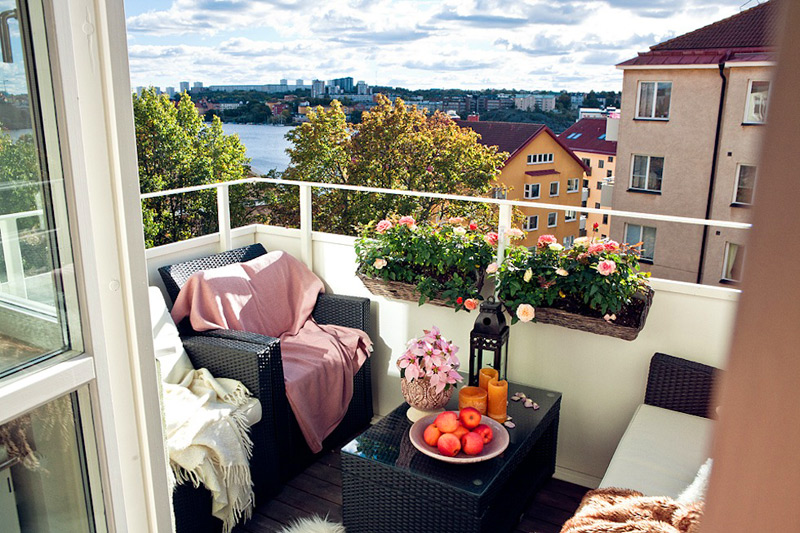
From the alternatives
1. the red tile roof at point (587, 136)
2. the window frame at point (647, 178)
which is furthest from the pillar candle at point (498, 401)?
the red tile roof at point (587, 136)

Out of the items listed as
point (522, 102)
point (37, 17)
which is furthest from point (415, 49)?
point (37, 17)

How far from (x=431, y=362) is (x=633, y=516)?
0.88m

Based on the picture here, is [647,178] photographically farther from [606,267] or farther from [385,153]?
[606,267]

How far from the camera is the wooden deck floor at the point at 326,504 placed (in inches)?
102

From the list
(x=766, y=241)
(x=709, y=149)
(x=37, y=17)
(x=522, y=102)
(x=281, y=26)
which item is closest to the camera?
(x=766, y=241)

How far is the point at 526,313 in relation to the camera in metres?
2.63

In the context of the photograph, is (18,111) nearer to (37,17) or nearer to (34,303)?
(37,17)

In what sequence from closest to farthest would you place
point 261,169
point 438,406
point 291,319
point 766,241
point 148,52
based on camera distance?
point 766,241
point 438,406
point 291,319
point 261,169
point 148,52

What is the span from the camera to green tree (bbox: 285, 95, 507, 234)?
22844 millimetres

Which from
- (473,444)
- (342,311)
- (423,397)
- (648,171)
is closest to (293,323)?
(342,311)

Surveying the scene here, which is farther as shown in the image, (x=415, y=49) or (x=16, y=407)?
(x=415, y=49)

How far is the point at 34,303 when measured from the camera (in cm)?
103

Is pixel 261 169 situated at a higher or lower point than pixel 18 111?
lower

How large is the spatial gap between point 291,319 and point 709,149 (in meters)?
20.6
